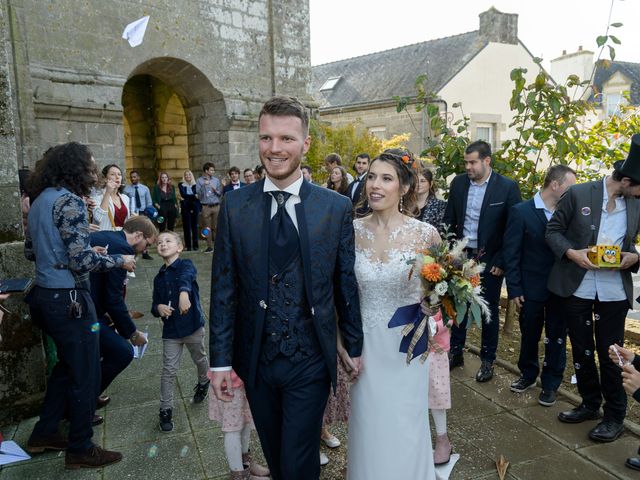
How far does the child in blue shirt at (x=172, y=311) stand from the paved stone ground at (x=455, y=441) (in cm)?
29

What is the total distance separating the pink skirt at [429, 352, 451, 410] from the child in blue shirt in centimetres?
187

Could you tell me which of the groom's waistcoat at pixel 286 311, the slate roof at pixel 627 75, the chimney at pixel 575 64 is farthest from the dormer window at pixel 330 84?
the groom's waistcoat at pixel 286 311

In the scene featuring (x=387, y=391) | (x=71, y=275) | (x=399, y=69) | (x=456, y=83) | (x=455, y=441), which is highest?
(x=399, y=69)

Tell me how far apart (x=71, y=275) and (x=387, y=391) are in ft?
7.24

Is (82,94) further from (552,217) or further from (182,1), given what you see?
(552,217)

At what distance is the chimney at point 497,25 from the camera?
2186 centimetres

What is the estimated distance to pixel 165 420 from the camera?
3.86 m

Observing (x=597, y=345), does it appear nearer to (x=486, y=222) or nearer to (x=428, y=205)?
(x=486, y=222)

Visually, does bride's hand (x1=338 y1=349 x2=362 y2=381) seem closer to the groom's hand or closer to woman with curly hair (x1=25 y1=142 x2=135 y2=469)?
the groom's hand

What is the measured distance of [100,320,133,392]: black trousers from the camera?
12.6 ft

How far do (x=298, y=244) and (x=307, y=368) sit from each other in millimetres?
586

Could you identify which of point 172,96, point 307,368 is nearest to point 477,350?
point 307,368

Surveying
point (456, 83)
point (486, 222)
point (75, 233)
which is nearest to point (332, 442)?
point (75, 233)

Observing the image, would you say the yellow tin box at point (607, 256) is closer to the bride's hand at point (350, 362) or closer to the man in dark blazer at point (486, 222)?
the man in dark blazer at point (486, 222)
